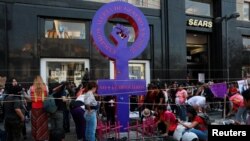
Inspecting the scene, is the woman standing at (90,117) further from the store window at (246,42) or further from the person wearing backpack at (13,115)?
the store window at (246,42)

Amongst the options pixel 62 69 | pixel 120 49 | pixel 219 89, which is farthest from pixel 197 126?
pixel 62 69

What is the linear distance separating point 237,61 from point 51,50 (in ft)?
42.6

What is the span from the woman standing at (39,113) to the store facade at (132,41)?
6516mm

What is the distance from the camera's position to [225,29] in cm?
2361

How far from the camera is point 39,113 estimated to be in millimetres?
10242

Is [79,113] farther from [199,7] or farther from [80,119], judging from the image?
[199,7]

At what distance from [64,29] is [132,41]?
370cm

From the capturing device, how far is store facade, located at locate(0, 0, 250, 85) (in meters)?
16.7

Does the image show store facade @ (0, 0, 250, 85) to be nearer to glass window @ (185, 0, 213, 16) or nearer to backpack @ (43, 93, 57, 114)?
glass window @ (185, 0, 213, 16)

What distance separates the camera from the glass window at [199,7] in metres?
23.0

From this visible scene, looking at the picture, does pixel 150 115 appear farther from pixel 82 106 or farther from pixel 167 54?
pixel 167 54

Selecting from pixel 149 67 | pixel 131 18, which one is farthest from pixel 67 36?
pixel 131 18

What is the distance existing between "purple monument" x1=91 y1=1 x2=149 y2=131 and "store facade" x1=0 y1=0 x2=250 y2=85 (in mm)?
6147

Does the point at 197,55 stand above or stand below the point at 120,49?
above
